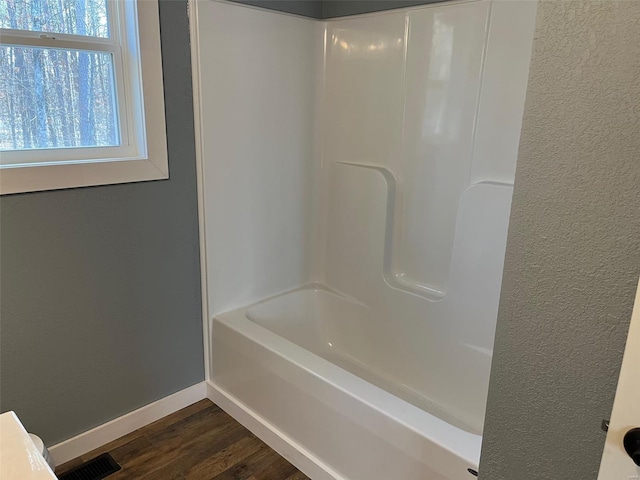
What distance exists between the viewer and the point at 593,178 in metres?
0.75

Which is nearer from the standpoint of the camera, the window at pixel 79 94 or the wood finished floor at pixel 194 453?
the window at pixel 79 94

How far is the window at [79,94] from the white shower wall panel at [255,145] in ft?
0.80

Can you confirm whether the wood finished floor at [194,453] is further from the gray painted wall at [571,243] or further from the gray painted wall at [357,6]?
the gray painted wall at [357,6]

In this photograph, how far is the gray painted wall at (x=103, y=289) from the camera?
5.76 feet

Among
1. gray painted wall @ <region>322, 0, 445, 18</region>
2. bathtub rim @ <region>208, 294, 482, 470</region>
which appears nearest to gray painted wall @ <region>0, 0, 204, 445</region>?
bathtub rim @ <region>208, 294, 482, 470</region>

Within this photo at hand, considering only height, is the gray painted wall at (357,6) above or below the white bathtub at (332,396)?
above

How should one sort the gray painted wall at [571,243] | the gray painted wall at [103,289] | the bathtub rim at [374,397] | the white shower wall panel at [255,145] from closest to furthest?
the gray painted wall at [571,243], the bathtub rim at [374,397], the gray painted wall at [103,289], the white shower wall panel at [255,145]

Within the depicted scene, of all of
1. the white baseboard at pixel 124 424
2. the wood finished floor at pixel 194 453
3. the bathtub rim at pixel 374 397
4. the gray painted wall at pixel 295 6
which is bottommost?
the wood finished floor at pixel 194 453

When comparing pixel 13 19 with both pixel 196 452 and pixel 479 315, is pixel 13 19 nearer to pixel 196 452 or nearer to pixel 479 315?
pixel 196 452

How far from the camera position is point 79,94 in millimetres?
1841

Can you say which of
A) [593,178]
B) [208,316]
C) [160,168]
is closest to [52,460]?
[208,316]

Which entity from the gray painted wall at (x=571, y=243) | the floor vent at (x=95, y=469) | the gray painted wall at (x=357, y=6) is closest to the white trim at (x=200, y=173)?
the floor vent at (x=95, y=469)

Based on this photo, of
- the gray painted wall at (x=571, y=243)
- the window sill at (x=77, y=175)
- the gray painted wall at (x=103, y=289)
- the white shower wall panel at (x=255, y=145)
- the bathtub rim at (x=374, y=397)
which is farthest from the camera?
the white shower wall panel at (x=255, y=145)

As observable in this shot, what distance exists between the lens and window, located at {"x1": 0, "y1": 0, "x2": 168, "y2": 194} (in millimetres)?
1681
